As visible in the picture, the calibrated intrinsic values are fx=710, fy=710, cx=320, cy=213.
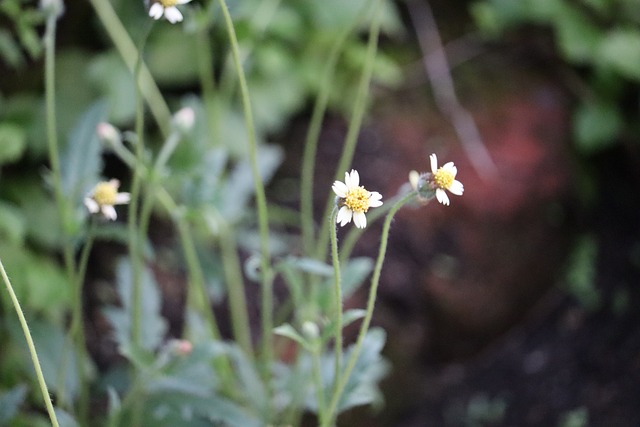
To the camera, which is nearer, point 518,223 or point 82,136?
point 82,136

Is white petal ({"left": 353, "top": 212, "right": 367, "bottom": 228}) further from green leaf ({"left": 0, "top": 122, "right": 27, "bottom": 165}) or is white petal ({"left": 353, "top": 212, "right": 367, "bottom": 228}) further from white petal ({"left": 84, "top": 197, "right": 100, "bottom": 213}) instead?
green leaf ({"left": 0, "top": 122, "right": 27, "bottom": 165})

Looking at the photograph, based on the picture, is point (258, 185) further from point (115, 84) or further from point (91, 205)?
point (115, 84)

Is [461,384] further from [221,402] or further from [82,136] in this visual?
[82,136]

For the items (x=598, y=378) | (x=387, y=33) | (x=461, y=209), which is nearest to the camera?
(x=598, y=378)

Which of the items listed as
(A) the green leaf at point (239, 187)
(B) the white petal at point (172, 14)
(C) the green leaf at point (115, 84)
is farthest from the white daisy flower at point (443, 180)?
(C) the green leaf at point (115, 84)

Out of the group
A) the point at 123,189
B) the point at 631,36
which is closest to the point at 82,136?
the point at 123,189
